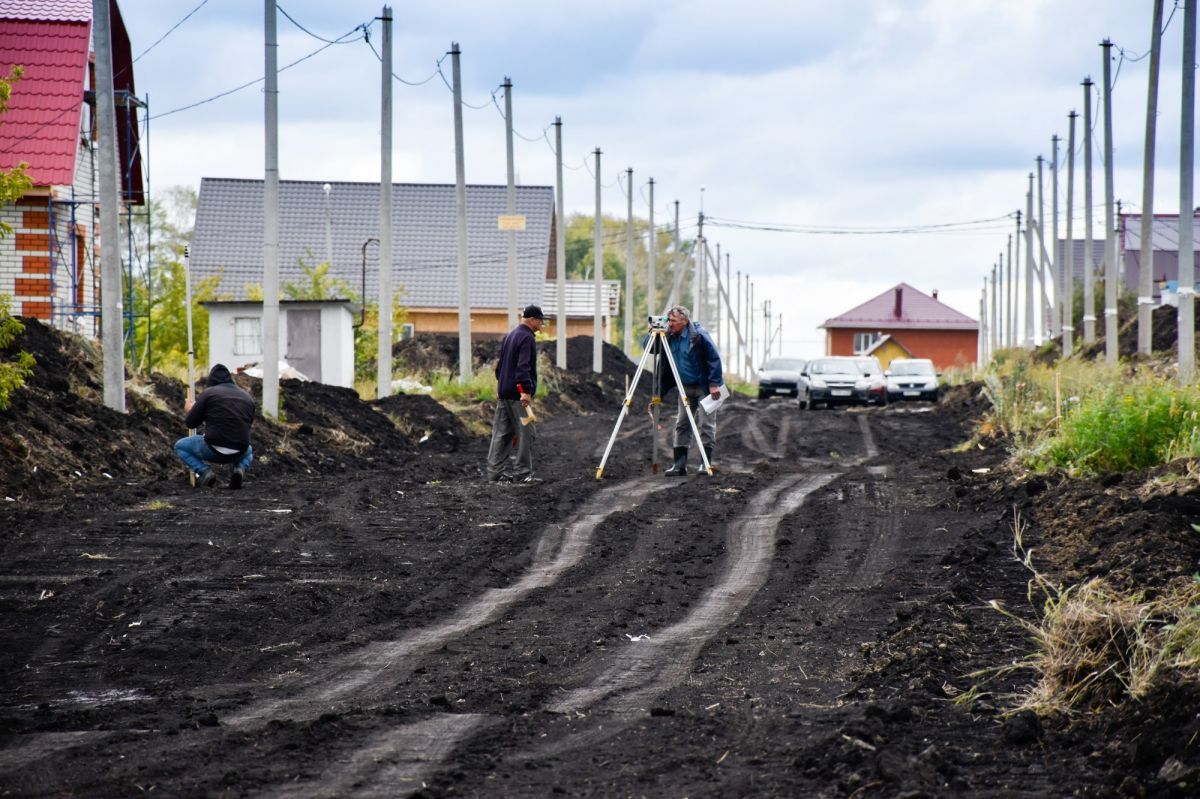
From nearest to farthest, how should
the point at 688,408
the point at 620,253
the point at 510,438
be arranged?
the point at 510,438 < the point at 688,408 < the point at 620,253

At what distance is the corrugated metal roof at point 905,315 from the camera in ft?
347

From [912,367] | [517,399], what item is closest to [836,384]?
[912,367]

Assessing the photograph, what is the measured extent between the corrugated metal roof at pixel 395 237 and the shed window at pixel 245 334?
27927 millimetres

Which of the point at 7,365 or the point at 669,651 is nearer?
the point at 669,651

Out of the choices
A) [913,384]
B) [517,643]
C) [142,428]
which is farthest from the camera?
[913,384]

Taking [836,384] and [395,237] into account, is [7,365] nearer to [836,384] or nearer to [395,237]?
[836,384]

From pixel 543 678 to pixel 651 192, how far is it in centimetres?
5465

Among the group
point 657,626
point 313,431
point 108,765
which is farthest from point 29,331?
point 108,765

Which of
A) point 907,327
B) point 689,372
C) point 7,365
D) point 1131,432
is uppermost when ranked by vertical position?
point 907,327

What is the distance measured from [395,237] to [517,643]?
5810cm

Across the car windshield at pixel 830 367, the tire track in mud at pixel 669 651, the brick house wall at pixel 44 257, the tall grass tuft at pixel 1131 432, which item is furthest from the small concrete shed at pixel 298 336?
the tire track in mud at pixel 669 651

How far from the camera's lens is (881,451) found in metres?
25.9

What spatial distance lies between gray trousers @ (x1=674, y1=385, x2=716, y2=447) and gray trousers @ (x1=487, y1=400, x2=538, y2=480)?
6.25 feet

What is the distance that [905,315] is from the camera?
10631 centimetres
